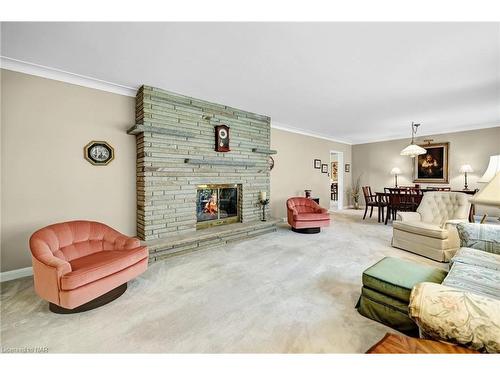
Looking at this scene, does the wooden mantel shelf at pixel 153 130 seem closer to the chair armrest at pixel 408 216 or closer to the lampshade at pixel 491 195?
the lampshade at pixel 491 195

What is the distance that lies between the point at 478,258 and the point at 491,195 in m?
1.24

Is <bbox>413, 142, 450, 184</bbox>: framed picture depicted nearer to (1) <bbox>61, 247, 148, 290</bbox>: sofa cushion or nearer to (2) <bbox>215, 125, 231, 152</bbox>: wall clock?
(2) <bbox>215, 125, 231, 152</bbox>: wall clock

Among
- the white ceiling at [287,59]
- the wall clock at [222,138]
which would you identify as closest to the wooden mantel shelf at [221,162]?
the wall clock at [222,138]

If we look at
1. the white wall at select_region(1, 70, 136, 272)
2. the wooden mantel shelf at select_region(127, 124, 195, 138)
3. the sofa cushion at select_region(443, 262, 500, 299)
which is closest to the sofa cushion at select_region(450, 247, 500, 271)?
the sofa cushion at select_region(443, 262, 500, 299)

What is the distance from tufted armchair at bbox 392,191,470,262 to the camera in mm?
3000

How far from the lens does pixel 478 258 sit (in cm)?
191

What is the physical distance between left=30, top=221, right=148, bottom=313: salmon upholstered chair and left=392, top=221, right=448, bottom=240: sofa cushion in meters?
3.66

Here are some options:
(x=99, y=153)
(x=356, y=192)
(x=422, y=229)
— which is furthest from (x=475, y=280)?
(x=356, y=192)

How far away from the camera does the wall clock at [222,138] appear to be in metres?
3.90

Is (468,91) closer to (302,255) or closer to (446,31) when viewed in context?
(446,31)
